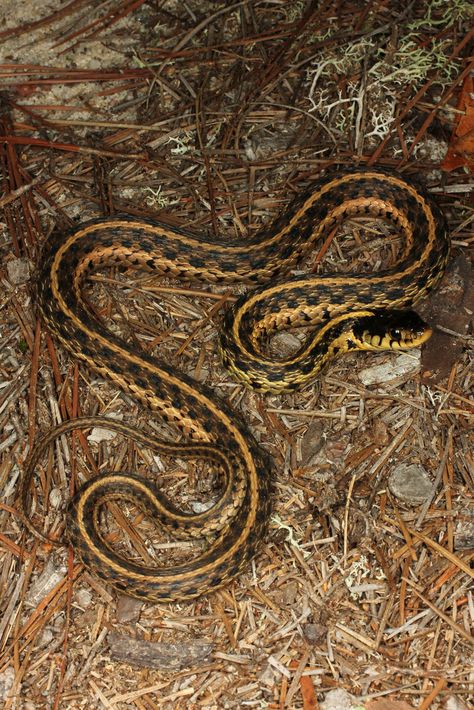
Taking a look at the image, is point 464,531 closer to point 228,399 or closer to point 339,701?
point 339,701

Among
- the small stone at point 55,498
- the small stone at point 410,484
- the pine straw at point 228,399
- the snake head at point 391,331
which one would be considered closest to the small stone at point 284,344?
the pine straw at point 228,399

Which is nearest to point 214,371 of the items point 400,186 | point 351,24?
point 400,186

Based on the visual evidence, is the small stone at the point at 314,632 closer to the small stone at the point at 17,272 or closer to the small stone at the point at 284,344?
the small stone at the point at 284,344

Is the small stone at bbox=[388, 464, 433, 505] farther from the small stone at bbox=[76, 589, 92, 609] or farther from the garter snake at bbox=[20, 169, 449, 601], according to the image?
the small stone at bbox=[76, 589, 92, 609]

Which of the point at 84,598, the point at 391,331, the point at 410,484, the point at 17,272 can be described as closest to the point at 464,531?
the point at 410,484

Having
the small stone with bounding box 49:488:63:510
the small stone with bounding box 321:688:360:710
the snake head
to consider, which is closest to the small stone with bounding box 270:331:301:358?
the snake head

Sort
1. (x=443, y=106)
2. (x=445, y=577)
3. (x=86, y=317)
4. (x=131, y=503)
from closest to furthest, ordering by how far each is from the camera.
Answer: (x=445, y=577), (x=131, y=503), (x=86, y=317), (x=443, y=106)

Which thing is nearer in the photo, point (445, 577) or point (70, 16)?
point (445, 577)

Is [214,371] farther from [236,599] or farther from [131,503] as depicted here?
[236,599]
